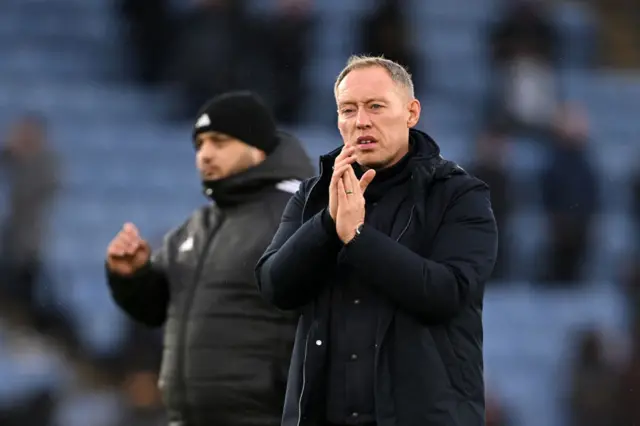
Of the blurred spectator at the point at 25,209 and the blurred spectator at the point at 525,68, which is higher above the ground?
the blurred spectator at the point at 525,68

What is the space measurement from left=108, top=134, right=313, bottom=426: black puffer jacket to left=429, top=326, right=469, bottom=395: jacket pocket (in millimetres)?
1515

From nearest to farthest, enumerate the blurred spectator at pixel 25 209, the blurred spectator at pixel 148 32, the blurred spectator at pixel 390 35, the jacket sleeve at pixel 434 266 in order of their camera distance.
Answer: the jacket sleeve at pixel 434 266
the blurred spectator at pixel 25 209
the blurred spectator at pixel 390 35
the blurred spectator at pixel 148 32

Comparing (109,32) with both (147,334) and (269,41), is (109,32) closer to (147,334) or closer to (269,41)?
(269,41)

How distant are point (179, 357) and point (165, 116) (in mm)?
8075

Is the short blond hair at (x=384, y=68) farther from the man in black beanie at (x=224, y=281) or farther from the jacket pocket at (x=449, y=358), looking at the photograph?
the man in black beanie at (x=224, y=281)

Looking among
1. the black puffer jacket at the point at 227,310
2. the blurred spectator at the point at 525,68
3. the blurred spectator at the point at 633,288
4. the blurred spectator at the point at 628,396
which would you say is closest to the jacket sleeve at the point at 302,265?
the black puffer jacket at the point at 227,310

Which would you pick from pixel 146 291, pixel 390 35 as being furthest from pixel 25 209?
pixel 146 291

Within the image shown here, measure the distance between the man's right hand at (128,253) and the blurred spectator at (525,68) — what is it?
777 centimetres

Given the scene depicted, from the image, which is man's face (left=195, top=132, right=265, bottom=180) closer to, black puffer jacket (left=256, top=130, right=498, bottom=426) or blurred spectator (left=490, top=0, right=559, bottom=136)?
black puffer jacket (left=256, top=130, right=498, bottom=426)

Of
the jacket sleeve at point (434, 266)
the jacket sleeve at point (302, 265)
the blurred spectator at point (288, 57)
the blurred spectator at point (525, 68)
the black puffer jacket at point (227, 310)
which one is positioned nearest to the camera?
the jacket sleeve at point (434, 266)

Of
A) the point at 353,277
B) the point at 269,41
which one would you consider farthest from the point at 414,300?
the point at 269,41

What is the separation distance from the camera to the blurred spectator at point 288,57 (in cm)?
1216

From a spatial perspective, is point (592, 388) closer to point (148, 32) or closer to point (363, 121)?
point (148, 32)

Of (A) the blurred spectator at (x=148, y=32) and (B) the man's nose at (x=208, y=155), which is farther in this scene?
(A) the blurred spectator at (x=148, y=32)
